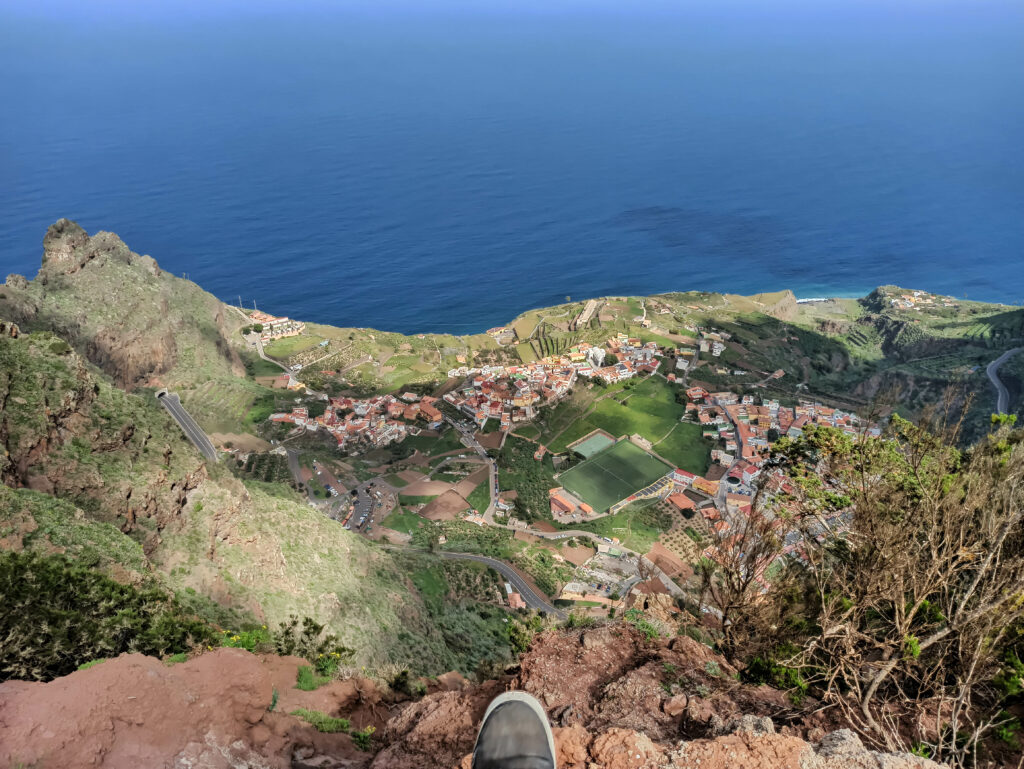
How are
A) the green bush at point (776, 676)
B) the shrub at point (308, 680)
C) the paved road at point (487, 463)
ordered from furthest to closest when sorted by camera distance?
the paved road at point (487, 463), the shrub at point (308, 680), the green bush at point (776, 676)

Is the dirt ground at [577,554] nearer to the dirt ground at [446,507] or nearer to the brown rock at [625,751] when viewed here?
the dirt ground at [446,507]

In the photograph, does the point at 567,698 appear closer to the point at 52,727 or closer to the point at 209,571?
the point at 52,727

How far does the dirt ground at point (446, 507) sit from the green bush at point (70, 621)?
2716 centimetres

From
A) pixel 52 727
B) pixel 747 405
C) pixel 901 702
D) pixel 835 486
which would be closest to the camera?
pixel 52 727

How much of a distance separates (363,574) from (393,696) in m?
12.9

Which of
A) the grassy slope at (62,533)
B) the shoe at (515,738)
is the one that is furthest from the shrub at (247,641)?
the shoe at (515,738)

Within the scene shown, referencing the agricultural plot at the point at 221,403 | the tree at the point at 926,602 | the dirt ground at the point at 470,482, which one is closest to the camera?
the tree at the point at 926,602

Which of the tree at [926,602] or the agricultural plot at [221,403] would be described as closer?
the tree at [926,602]

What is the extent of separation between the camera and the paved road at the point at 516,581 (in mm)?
34031

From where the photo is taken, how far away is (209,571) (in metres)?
21.1

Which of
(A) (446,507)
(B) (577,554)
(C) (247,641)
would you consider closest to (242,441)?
(A) (446,507)

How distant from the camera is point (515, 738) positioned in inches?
272

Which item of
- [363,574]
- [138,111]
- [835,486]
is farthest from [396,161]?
[835,486]

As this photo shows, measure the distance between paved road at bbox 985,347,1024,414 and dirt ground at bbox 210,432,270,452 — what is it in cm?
6053
